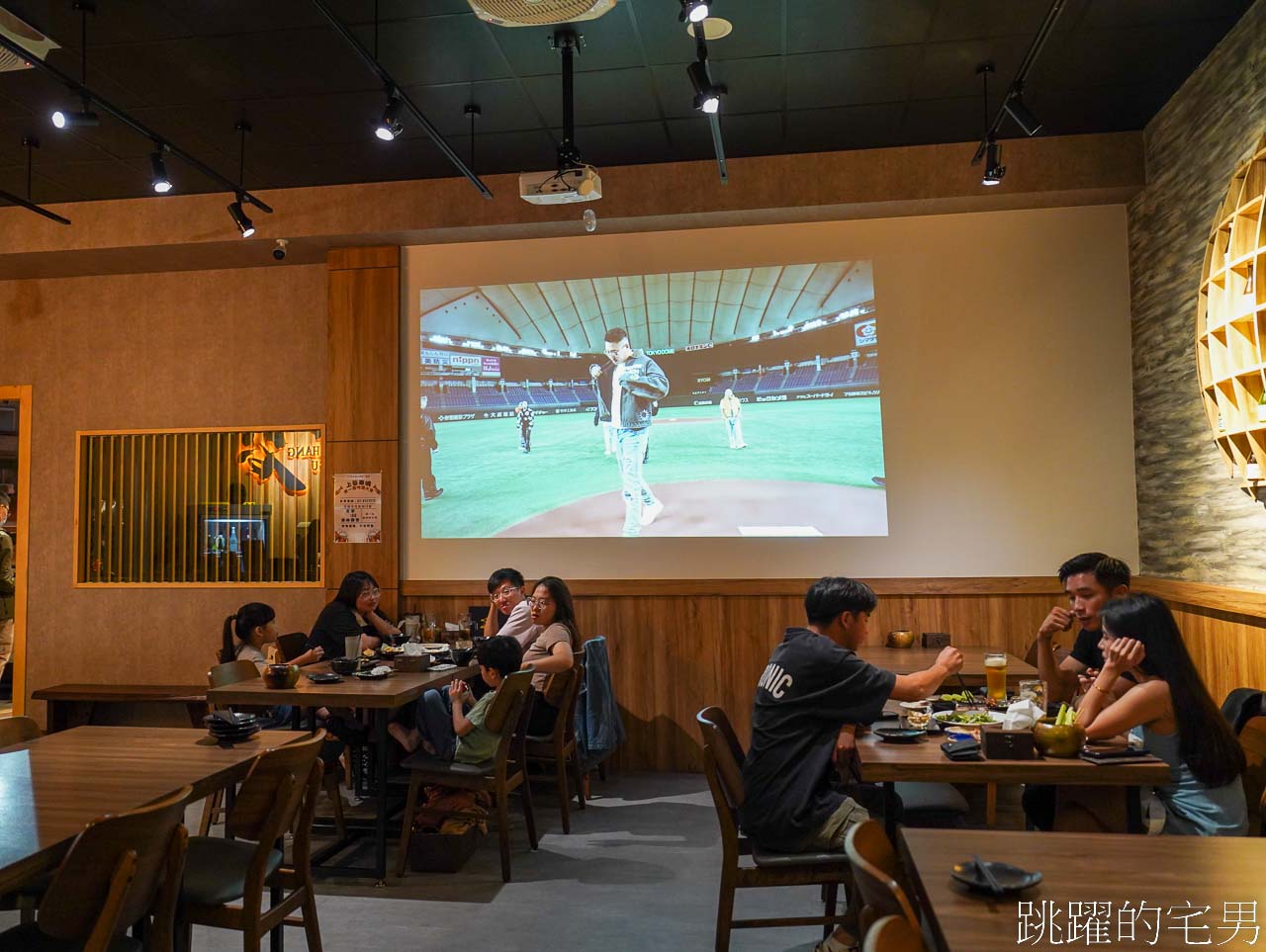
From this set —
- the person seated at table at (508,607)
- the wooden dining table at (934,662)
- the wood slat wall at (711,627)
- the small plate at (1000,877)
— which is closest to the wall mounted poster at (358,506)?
the wood slat wall at (711,627)

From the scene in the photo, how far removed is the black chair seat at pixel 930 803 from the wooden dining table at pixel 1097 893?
1.28 metres

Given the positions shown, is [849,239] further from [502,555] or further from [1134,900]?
[1134,900]

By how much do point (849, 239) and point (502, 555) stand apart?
117 inches

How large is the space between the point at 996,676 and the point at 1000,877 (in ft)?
5.85

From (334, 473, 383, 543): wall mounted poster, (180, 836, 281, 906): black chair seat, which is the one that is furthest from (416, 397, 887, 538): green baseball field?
(180, 836, 281, 906): black chair seat

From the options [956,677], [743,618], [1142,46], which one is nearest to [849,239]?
[1142,46]

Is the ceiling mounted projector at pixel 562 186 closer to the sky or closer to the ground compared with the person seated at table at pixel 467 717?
closer to the sky

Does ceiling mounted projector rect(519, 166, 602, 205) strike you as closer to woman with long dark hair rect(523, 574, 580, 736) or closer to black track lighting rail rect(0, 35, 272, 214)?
black track lighting rail rect(0, 35, 272, 214)

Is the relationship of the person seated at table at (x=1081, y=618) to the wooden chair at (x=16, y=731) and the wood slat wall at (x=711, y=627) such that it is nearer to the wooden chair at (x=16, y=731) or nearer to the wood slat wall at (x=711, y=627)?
the wood slat wall at (x=711, y=627)

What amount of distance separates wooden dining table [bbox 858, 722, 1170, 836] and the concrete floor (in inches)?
37.6

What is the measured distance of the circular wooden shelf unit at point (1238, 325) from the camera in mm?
3750

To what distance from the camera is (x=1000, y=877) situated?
1.80 meters

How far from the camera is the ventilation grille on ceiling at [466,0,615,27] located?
12.7ft

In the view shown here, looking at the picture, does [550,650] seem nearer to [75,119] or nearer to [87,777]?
[87,777]
